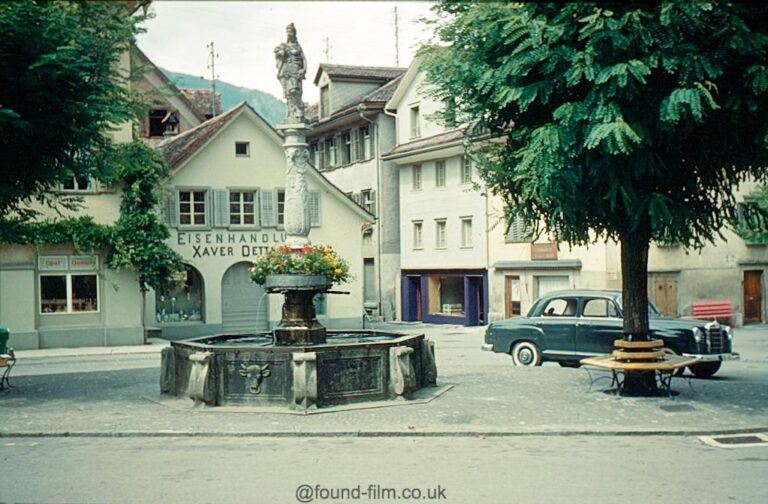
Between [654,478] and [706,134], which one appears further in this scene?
[706,134]

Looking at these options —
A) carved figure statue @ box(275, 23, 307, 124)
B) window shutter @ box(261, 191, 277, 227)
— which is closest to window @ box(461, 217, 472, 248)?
window shutter @ box(261, 191, 277, 227)

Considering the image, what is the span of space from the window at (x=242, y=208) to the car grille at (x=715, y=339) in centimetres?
2199

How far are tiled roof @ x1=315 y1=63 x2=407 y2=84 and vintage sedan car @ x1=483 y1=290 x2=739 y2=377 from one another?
3034 cm

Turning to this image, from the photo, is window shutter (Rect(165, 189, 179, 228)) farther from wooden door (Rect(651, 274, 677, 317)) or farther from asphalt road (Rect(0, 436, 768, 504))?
asphalt road (Rect(0, 436, 768, 504))

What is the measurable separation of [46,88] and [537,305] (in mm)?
11087

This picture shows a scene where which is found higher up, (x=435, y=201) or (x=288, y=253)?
(x=435, y=201)

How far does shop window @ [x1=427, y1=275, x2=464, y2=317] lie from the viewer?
139 ft

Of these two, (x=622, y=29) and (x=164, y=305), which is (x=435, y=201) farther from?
(x=622, y=29)

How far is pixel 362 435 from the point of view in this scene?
11.7 metres

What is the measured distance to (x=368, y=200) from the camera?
4731 cm

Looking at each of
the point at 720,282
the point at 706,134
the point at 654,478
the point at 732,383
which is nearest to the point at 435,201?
the point at 720,282

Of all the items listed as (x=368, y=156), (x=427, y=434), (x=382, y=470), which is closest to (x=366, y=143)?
(x=368, y=156)

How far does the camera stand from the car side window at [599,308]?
19.1 meters

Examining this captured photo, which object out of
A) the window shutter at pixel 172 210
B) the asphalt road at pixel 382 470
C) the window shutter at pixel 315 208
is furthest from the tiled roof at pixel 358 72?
the asphalt road at pixel 382 470
